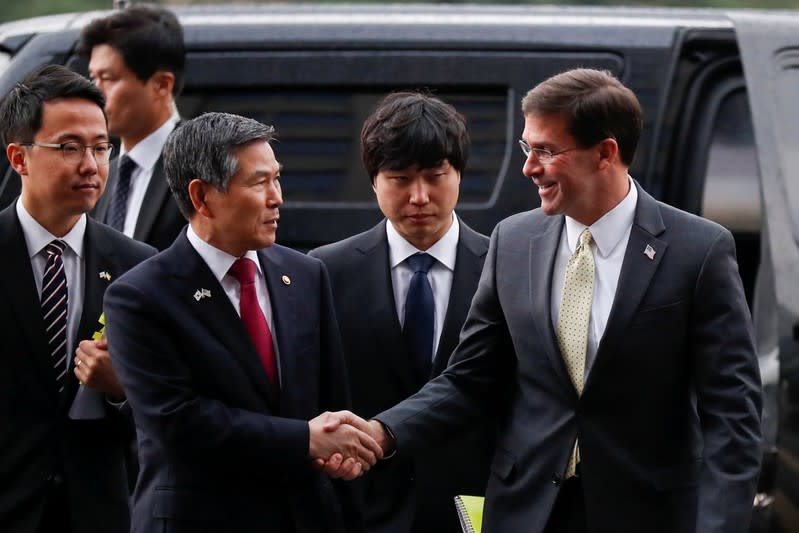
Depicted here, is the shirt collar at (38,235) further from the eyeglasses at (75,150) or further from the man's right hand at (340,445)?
the man's right hand at (340,445)

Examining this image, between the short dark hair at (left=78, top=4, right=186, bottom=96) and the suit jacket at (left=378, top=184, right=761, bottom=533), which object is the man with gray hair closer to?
the suit jacket at (left=378, top=184, right=761, bottom=533)

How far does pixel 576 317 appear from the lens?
154 inches

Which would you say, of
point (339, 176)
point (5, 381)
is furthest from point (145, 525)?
point (339, 176)

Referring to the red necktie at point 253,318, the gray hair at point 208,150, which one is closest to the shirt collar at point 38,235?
the gray hair at point 208,150

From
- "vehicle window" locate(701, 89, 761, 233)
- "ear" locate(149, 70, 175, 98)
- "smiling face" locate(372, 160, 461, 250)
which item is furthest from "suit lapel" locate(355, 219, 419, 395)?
"vehicle window" locate(701, 89, 761, 233)

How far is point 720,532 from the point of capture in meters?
3.73

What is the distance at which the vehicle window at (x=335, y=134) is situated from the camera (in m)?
5.36

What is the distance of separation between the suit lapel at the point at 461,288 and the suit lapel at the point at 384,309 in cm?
9

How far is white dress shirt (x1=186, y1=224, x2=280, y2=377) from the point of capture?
3.96 meters

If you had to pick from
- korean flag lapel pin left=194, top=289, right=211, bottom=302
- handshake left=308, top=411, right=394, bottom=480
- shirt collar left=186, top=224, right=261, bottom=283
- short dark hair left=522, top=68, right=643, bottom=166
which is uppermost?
short dark hair left=522, top=68, right=643, bottom=166

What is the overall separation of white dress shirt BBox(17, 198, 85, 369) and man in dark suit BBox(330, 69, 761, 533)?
3.61ft

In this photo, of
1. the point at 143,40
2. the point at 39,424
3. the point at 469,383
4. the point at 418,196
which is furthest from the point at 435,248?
the point at 143,40

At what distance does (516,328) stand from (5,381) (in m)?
1.29

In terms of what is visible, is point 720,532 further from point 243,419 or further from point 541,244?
point 243,419
